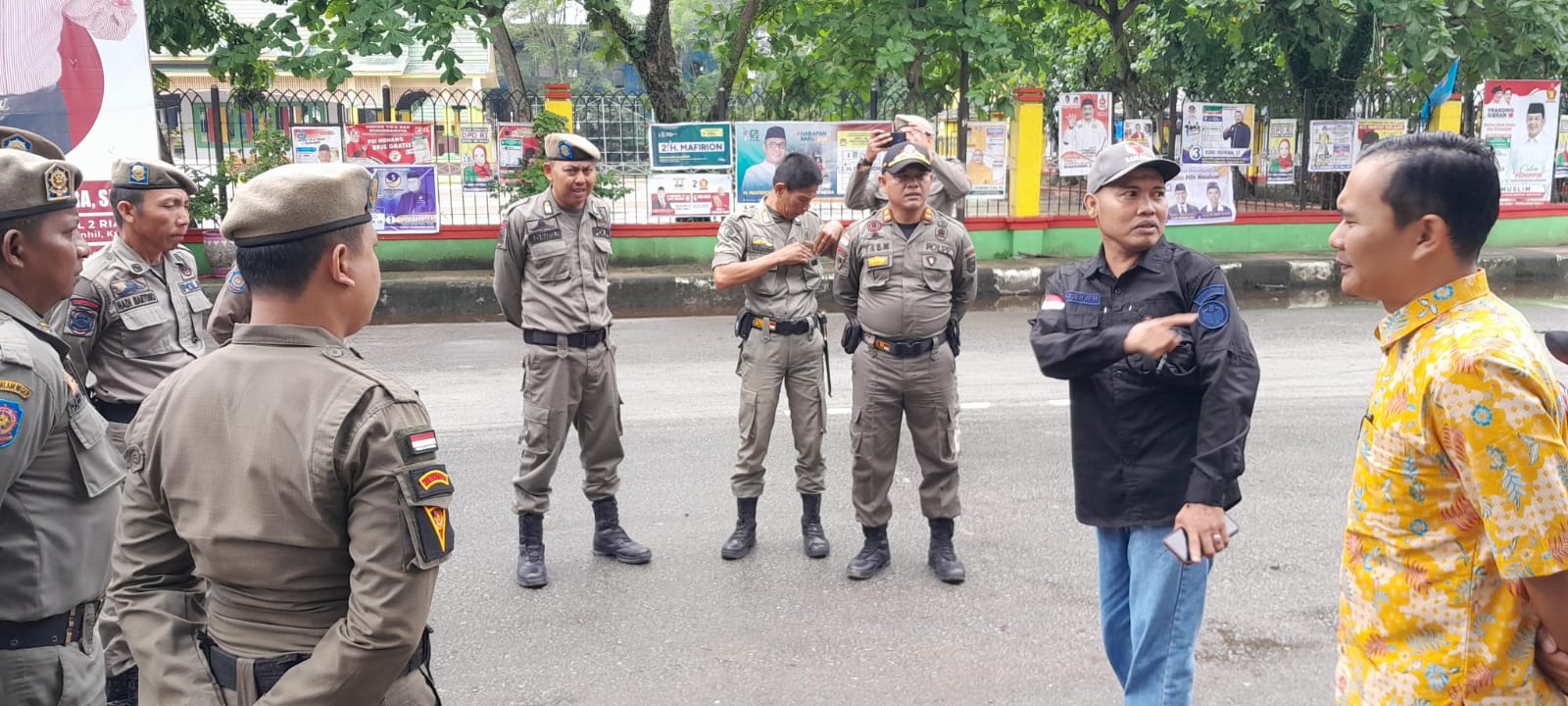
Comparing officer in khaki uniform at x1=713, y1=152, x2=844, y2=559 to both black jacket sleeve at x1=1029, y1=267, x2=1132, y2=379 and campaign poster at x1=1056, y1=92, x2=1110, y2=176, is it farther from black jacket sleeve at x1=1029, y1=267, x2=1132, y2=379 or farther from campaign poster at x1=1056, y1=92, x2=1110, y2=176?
campaign poster at x1=1056, y1=92, x2=1110, y2=176

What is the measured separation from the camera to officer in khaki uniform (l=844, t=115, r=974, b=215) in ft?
17.7

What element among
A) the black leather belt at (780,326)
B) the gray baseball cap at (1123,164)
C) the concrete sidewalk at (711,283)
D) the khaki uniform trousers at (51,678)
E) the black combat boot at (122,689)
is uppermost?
the gray baseball cap at (1123,164)

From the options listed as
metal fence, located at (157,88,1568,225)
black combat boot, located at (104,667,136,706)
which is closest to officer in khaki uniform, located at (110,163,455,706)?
black combat boot, located at (104,667,136,706)

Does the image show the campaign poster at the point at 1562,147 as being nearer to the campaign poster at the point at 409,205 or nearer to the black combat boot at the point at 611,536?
the campaign poster at the point at 409,205

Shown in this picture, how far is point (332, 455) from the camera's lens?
1864mm

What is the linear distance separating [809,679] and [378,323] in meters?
8.73

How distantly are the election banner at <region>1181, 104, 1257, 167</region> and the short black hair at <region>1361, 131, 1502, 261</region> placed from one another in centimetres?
1170

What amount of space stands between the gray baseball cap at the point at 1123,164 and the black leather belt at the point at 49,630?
2.66 metres

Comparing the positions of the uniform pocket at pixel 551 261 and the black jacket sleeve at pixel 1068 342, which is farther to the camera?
the uniform pocket at pixel 551 261

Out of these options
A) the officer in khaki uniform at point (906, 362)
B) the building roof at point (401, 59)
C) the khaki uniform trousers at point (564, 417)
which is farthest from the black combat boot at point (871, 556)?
the building roof at point (401, 59)

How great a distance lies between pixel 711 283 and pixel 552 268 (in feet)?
23.2

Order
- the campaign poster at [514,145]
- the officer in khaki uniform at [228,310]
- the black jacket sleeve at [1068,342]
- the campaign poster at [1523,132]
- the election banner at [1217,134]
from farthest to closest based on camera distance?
the campaign poster at [1523,132] < the election banner at [1217,134] < the campaign poster at [514,145] < the officer in khaki uniform at [228,310] < the black jacket sleeve at [1068,342]

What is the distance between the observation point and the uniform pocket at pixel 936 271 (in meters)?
4.88

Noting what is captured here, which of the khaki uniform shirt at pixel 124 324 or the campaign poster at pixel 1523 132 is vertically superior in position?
the campaign poster at pixel 1523 132
